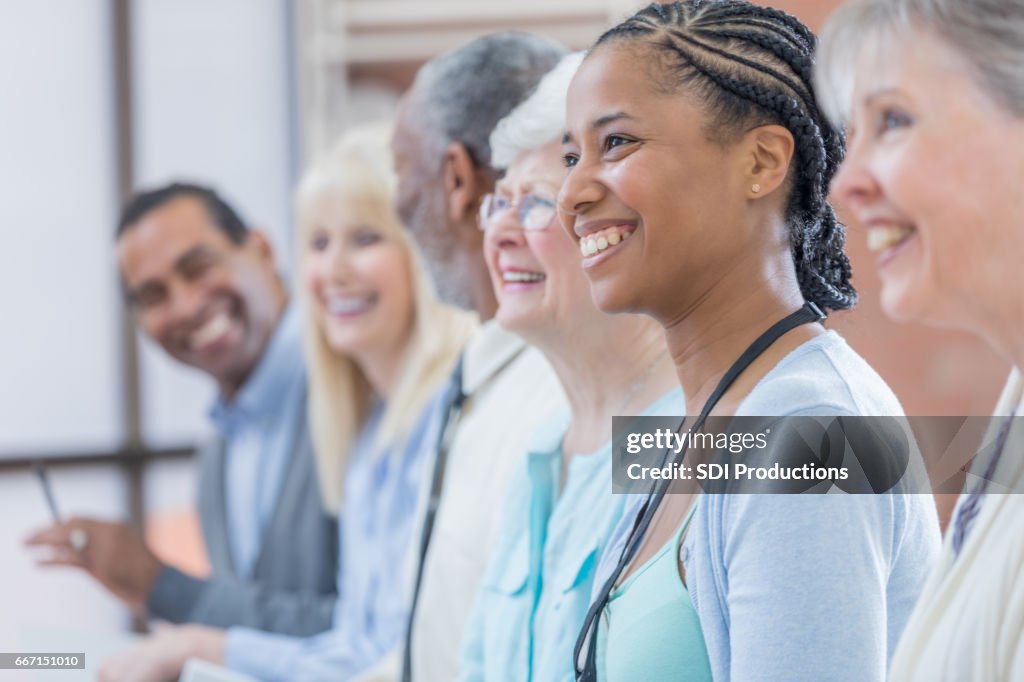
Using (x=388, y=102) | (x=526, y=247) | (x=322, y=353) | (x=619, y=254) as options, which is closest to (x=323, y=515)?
(x=322, y=353)

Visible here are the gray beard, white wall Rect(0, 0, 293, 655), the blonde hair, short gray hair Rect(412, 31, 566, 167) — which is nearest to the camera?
short gray hair Rect(412, 31, 566, 167)

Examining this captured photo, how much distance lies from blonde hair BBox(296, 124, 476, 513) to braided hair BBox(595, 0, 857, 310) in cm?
92

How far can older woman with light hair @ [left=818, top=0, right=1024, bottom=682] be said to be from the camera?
0.65m

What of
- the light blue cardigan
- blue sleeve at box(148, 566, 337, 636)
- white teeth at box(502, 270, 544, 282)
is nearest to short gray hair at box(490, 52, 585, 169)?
white teeth at box(502, 270, 544, 282)

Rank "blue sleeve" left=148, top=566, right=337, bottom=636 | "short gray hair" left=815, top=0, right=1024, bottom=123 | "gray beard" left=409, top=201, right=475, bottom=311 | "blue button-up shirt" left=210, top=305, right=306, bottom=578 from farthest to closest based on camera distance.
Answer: "blue button-up shirt" left=210, top=305, right=306, bottom=578, "blue sleeve" left=148, top=566, right=337, bottom=636, "gray beard" left=409, top=201, right=475, bottom=311, "short gray hair" left=815, top=0, right=1024, bottom=123

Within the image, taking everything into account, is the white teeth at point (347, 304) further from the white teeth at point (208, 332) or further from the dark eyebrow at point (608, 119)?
the dark eyebrow at point (608, 119)

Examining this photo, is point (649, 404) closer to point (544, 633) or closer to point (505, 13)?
point (544, 633)

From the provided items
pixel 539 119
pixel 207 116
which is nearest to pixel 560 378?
pixel 539 119

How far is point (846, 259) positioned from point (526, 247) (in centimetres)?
35

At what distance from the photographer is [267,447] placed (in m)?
2.30

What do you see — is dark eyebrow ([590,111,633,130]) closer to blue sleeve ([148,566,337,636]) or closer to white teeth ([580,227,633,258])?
→ white teeth ([580,227,633,258])

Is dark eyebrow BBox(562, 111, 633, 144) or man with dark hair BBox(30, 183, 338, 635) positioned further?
man with dark hair BBox(30, 183, 338, 635)

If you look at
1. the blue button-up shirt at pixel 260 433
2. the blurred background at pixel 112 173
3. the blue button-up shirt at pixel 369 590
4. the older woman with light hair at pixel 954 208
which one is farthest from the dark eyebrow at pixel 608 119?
the blurred background at pixel 112 173

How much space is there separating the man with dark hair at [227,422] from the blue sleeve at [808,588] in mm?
1391
